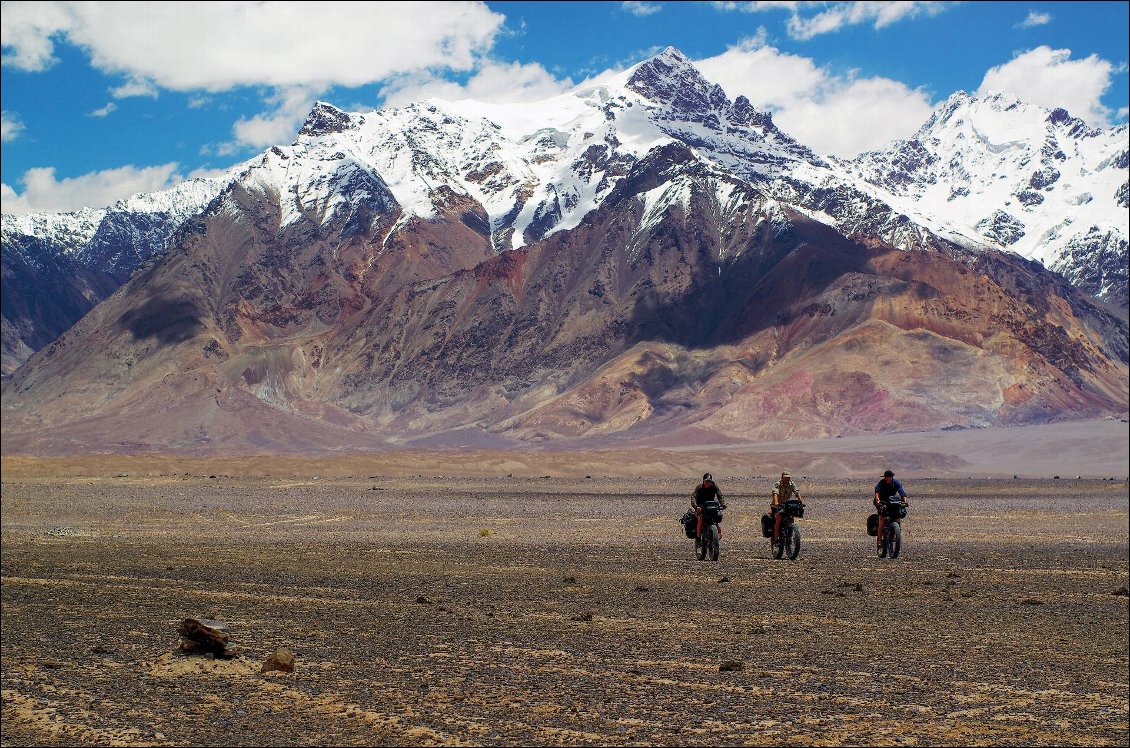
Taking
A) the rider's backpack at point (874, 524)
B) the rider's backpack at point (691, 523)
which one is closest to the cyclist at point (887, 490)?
the rider's backpack at point (874, 524)

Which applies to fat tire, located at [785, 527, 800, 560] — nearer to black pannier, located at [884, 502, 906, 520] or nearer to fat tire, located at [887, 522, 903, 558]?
fat tire, located at [887, 522, 903, 558]

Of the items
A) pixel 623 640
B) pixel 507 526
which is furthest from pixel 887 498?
pixel 507 526

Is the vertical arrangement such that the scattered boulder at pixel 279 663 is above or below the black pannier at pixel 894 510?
below

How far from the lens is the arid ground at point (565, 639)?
484 inches

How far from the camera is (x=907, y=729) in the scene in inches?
470

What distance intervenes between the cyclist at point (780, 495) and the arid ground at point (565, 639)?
879mm

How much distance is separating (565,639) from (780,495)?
9.72m

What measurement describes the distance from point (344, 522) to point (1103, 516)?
97.7 feet

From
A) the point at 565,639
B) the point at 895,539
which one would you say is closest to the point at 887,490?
the point at 895,539

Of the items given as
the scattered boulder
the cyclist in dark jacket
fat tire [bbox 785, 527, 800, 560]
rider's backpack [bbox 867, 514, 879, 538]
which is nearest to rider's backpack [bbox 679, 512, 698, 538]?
the cyclist in dark jacket

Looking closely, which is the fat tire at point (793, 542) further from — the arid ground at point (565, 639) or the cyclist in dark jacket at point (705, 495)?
the cyclist in dark jacket at point (705, 495)

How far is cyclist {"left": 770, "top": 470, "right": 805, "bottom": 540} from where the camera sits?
24.7 metres

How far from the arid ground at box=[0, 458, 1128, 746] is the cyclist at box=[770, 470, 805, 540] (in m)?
0.88

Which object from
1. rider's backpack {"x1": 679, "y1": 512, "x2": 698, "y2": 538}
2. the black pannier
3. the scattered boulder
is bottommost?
the scattered boulder
